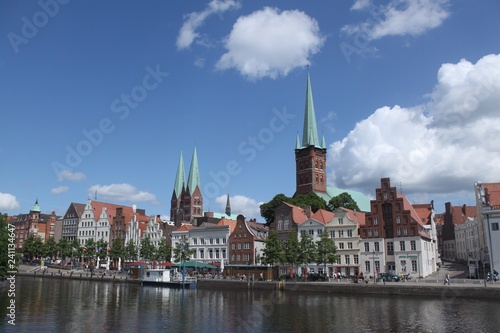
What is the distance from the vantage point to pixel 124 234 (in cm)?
13000

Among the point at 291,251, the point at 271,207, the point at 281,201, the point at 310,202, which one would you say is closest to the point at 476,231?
the point at 310,202

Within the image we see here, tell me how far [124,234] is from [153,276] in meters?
51.1

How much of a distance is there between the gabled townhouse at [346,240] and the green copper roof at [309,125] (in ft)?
248

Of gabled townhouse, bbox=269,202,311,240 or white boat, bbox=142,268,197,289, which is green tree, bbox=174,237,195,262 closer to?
white boat, bbox=142,268,197,289

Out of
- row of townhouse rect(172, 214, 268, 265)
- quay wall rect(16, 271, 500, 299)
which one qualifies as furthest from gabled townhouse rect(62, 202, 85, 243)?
quay wall rect(16, 271, 500, 299)

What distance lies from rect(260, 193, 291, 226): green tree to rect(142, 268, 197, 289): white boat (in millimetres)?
37797

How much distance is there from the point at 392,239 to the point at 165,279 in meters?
40.1

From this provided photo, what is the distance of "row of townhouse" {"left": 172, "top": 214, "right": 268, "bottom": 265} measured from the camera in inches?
3743

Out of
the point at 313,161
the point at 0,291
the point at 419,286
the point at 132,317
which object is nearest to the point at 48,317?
the point at 132,317

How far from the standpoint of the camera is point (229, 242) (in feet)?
321

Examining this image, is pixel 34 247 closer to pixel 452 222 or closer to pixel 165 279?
pixel 165 279

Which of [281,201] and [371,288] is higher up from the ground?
[281,201]

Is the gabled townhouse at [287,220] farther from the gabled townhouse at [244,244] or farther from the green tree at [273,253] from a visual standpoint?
the green tree at [273,253]

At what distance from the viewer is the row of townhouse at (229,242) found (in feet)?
312
